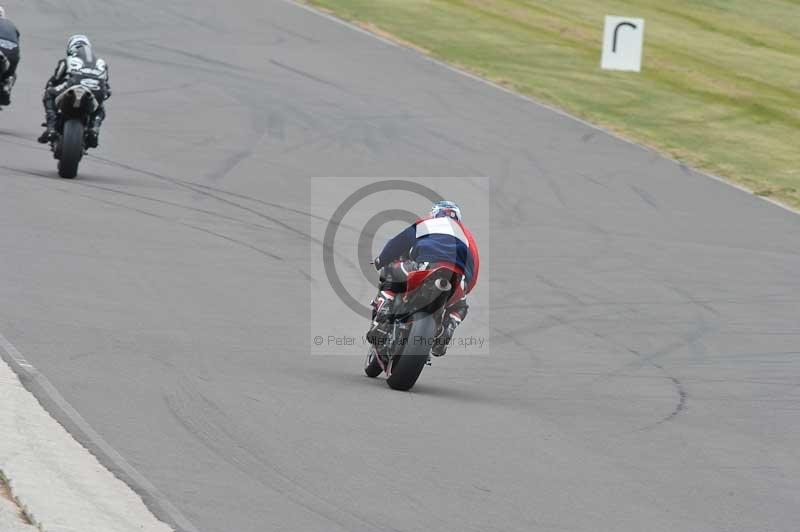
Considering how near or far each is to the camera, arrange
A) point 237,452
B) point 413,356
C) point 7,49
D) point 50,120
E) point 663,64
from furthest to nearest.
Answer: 1. point 663,64
2. point 7,49
3. point 50,120
4. point 413,356
5. point 237,452

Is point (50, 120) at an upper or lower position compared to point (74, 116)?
lower

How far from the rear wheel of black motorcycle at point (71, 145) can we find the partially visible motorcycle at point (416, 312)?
7252mm

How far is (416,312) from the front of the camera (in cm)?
1005

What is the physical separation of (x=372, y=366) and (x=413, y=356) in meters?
0.94

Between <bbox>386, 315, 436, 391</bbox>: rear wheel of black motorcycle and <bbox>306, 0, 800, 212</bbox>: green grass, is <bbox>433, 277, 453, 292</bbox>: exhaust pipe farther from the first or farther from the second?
<bbox>306, 0, 800, 212</bbox>: green grass

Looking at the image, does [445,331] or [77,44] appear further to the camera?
[77,44]

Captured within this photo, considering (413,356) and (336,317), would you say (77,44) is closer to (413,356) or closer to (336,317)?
(336,317)

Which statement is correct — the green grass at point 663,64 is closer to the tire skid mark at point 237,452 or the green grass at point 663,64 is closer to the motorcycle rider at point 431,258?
the motorcycle rider at point 431,258

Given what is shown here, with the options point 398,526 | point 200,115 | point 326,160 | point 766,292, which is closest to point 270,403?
point 398,526

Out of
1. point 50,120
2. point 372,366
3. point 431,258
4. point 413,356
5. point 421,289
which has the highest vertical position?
point 431,258

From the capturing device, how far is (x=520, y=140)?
74.1 ft

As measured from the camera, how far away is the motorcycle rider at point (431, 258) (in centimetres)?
1005

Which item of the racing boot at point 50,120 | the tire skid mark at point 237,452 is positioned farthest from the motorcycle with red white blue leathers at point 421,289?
the racing boot at point 50,120

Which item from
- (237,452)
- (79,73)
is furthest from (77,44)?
(237,452)
